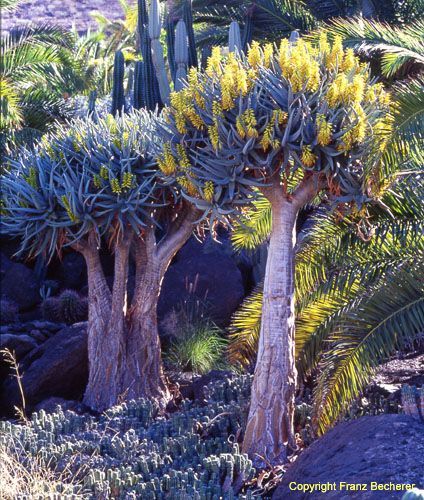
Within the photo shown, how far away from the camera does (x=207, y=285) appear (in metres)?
11.5

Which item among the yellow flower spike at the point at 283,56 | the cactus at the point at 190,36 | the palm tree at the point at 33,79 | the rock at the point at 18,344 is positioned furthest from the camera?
the palm tree at the point at 33,79

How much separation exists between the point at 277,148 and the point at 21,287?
8.79 metres

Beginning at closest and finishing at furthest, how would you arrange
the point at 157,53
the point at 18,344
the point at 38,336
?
the point at 18,344 < the point at 157,53 < the point at 38,336

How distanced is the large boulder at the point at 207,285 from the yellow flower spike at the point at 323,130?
5397 millimetres

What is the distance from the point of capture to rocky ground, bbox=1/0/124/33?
39.9 meters

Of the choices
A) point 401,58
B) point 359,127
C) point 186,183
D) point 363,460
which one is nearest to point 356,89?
point 359,127

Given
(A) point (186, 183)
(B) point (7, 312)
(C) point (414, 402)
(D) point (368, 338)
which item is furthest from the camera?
(B) point (7, 312)

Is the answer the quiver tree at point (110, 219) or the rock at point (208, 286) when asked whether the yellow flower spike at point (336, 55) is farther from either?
the rock at point (208, 286)

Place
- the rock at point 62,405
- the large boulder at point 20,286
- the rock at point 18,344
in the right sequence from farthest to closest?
the large boulder at point 20,286, the rock at point 18,344, the rock at point 62,405

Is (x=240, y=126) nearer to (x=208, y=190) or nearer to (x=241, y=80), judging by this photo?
(x=241, y=80)

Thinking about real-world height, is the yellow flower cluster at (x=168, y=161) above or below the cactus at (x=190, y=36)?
→ below

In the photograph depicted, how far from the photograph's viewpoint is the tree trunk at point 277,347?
6.14m

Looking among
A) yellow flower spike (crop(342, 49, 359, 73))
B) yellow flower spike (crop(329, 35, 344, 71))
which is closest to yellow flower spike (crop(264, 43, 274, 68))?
yellow flower spike (crop(329, 35, 344, 71))

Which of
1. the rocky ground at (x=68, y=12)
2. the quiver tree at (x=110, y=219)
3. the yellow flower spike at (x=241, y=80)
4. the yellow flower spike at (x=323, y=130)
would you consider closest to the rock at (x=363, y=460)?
the yellow flower spike at (x=323, y=130)
